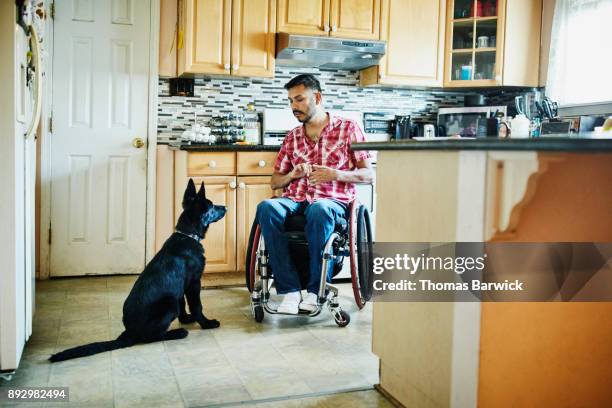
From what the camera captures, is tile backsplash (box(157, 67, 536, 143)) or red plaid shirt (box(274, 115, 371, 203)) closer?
Answer: red plaid shirt (box(274, 115, 371, 203))

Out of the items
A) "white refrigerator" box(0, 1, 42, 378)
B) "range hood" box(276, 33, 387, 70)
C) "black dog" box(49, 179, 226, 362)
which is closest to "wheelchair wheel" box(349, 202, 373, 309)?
"black dog" box(49, 179, 226, 362)

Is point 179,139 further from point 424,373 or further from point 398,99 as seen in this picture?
point 424,373

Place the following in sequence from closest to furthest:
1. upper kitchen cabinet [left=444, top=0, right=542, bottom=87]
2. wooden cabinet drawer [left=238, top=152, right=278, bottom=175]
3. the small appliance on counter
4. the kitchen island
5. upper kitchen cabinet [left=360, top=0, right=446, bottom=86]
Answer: the kitchen island < wooden cabinet drawer [left=238, top=152, right=278, bottom=175] < upper kitchen cabinet [left=360, top=0, right=446, bottom=86] < upper kitchen cabinet [left=444, top=0, right=542, bottom=87] < the small appliance on counter

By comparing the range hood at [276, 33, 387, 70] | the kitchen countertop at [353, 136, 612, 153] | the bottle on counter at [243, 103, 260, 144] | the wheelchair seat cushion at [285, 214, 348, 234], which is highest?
the range hood at [276, 33, 387, 70]

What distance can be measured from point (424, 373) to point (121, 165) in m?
2.89

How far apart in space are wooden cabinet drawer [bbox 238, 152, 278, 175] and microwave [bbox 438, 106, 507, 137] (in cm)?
152

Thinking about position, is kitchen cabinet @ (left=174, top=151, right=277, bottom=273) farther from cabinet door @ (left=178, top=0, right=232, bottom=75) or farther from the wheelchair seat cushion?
the wheelchair seat cushion

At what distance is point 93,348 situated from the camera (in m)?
2.48

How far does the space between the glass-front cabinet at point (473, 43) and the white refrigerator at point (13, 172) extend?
121 inches

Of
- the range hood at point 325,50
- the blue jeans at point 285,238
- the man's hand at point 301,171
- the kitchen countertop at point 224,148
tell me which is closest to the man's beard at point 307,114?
the man's hand at point 301,171

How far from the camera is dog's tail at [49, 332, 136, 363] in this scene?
7.93 ft

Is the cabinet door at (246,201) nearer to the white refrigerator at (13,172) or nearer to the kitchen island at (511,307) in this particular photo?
the white refrigerator at (13,172)

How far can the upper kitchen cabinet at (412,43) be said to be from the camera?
4.41 meters

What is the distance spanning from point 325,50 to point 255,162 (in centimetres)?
86
